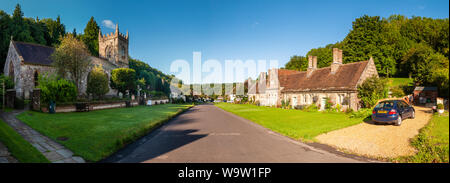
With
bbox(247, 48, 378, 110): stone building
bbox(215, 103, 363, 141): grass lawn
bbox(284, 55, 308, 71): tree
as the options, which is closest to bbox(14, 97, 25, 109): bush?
bbox(215, 103, 363, 141): grass lawn

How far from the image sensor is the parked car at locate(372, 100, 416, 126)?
10727 mm

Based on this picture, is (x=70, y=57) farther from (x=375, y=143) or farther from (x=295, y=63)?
(x=295, y=63)

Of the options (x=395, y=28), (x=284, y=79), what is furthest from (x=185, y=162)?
(x=395, y=28)

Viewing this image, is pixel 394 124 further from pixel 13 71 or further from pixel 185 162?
pixel 13 71

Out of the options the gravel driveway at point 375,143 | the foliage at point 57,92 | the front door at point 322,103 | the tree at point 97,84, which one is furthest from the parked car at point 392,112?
the tree at point 97,84

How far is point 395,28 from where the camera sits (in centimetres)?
5050

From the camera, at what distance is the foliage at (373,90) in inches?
776

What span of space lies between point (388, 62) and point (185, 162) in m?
53.2

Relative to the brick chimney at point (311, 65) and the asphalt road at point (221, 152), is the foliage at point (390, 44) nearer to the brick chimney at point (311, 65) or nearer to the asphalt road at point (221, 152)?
the brick chimney at point (311, 65)

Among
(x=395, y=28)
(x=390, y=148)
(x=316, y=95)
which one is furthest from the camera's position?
(x=395, y=28)

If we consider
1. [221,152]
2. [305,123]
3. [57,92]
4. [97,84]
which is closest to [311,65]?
[305,123]

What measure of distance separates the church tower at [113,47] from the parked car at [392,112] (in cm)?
6980

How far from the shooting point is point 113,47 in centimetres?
6462

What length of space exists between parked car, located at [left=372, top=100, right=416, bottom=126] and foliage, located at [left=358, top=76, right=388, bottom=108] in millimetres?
8473
